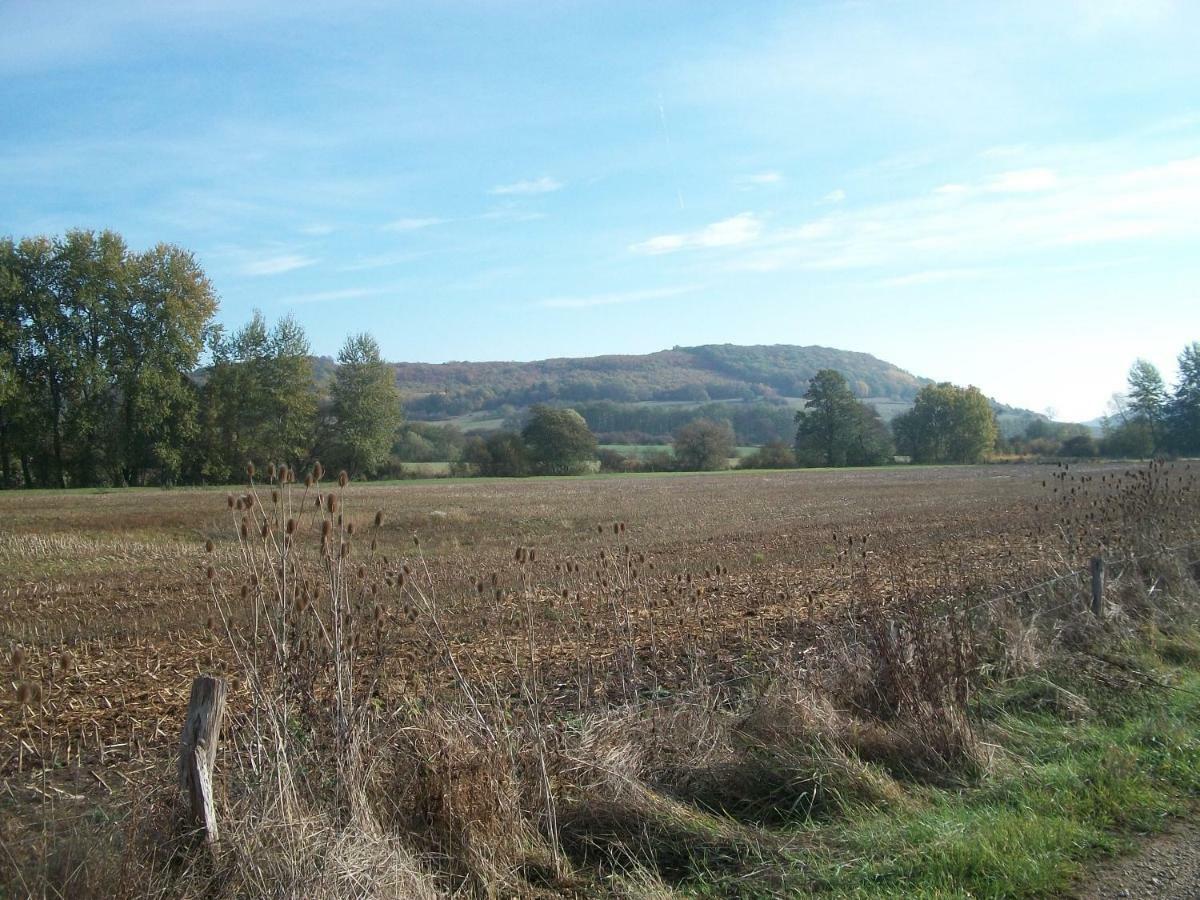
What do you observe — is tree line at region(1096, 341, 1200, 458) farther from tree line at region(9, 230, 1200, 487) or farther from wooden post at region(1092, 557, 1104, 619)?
wooden post at region(1092, 557, 1104, 619)

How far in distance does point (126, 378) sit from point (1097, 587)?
5945 centimetres

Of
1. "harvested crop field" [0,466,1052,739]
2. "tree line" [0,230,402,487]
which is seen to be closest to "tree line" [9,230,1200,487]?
"tree line" [0,230,402,487]

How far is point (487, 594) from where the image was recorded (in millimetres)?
14281

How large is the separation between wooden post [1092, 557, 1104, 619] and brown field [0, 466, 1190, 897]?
50.2 inches

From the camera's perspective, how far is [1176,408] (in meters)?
82.0

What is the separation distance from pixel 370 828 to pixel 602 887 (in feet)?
4.12

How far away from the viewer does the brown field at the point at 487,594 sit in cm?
713

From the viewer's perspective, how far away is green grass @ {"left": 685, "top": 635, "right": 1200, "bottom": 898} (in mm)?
4684

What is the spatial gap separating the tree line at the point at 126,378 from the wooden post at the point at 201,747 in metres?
56.5

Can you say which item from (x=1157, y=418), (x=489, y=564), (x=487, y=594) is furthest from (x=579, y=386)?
(x=487, y=594)

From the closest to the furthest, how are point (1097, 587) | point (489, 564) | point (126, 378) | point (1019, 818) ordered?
point (1019, 818)
point (1097, 587)
point (489, 564)
point (126, 378)

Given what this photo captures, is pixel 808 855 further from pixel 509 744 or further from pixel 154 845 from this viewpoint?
pixel 154 845

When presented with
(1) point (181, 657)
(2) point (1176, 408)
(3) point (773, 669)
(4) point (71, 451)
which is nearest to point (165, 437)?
(4) point (71, 451)

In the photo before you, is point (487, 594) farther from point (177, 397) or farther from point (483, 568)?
point (177, 397)
